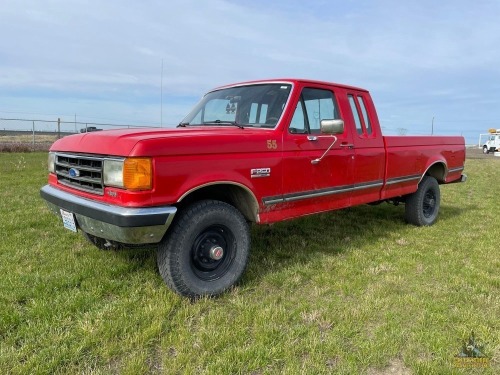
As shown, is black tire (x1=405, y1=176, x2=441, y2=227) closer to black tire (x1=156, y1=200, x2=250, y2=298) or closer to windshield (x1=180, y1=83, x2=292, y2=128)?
windshield (x1=180, y1=83, x2=292, y2=128)

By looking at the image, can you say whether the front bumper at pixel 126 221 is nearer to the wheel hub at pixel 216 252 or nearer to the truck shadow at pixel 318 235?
the wheel hub at pixel 216 252

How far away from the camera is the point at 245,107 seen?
4.16m

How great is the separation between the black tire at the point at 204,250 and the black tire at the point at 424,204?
3611 millimetres

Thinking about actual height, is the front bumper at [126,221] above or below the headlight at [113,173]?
below

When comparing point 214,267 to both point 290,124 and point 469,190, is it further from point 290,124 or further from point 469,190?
point 469,190

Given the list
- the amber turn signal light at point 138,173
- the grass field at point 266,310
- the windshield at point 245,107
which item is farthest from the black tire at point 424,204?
the amber turn signal light at point 138,173

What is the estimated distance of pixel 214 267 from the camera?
11.3ft

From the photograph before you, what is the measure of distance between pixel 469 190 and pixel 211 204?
943 centimetres

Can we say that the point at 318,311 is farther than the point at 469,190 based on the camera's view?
No

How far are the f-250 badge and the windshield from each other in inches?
19.6

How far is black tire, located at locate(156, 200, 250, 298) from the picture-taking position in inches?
123

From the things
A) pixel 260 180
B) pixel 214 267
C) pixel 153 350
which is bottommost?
pixel 153 350

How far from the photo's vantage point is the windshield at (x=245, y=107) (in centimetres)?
396

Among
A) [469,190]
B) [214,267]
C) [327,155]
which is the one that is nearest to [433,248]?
[327,155]
